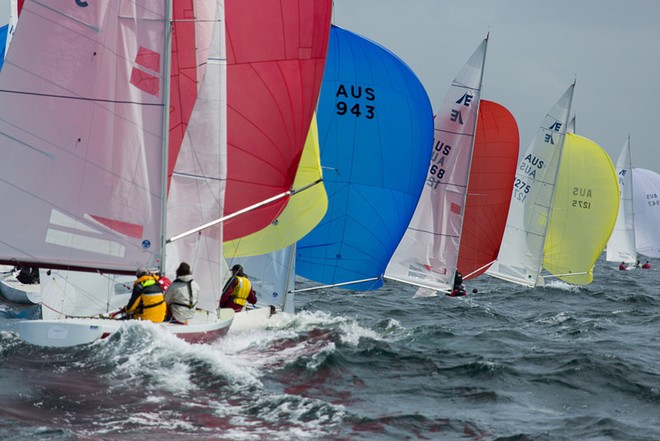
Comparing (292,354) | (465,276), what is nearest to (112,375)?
(292,354)

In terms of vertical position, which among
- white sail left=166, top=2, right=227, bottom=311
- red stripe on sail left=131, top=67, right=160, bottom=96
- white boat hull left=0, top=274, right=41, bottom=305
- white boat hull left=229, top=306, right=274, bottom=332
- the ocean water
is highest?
red stripe on sail left=131, top=67, right=160, bottom=96

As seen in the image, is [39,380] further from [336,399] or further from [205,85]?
[205,85]

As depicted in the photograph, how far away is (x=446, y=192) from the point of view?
22.4 m

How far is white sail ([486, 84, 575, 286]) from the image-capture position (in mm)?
27703

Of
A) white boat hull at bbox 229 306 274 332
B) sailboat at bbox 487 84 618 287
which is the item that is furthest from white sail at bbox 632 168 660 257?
white boat hull at bbox 229 306 274 332

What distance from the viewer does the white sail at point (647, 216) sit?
50.6m

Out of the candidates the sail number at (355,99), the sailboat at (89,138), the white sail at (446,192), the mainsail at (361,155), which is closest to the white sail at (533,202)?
the white sail at (446,192)

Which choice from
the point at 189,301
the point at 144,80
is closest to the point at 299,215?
the point at 189,301

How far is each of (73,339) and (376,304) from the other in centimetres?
1223

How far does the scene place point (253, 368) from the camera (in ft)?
40.0

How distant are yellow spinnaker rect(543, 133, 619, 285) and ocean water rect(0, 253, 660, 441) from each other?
12183 millimetres

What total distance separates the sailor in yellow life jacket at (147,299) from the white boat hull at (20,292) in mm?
7568

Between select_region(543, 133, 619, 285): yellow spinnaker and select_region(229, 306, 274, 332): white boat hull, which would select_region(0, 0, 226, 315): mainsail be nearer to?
select_region(229, 306, 274, 332): white boat hull

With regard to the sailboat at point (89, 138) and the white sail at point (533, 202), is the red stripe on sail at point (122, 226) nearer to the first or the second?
the sailboat at point (89, 138)
